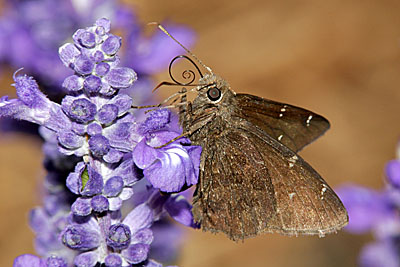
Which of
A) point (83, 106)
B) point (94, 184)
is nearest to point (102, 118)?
point (83, 106)

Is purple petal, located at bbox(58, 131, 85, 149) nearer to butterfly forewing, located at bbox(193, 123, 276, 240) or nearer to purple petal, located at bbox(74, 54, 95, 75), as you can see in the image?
purple petal, located at bbox(74, 54, 95, 75)

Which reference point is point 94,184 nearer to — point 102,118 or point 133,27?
point 102,118

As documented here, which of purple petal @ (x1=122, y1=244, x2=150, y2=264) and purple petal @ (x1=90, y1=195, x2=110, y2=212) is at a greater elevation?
purple petal @ (x1=90, y1=195, x2=110, y2=212)

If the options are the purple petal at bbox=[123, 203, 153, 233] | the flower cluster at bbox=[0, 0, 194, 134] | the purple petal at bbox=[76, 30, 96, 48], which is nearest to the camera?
the purple petal at bbox=[76, 30, 96, 48]

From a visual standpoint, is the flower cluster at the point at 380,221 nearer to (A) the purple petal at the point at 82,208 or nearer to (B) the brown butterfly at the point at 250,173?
(B) the brown butterfly at the point at 250,173

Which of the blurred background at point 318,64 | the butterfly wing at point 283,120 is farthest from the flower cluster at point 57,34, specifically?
the blurred background at point 318,64

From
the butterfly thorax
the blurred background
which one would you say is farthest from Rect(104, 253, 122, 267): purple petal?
the blurred background

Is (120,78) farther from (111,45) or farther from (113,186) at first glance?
(113,186)
